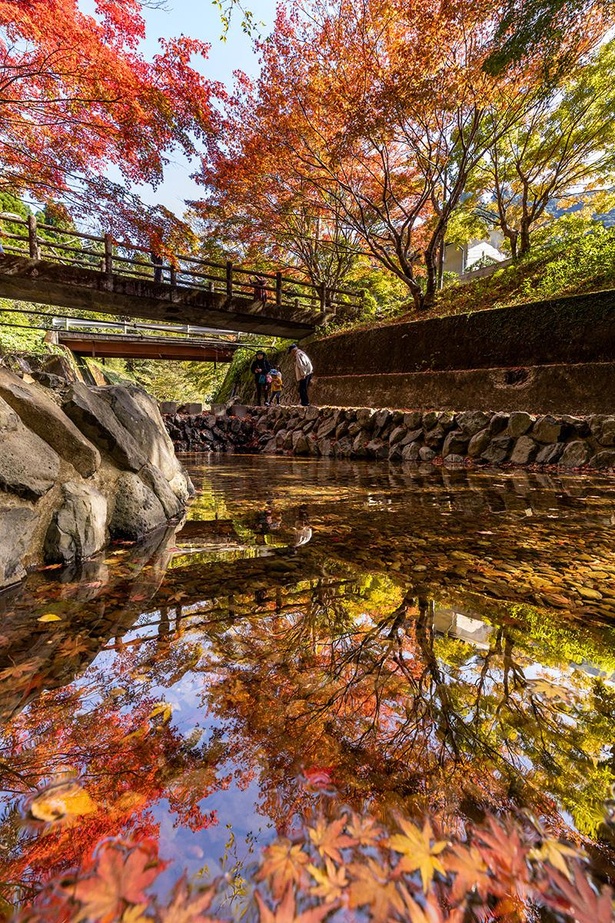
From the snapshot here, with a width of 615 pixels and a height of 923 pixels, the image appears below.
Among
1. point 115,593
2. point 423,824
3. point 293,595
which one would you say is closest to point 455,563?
point 293,595

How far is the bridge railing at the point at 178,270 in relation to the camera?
1139 centimetres

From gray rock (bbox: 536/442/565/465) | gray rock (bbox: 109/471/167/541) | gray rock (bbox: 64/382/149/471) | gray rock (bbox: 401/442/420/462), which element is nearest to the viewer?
gray rock (bbox: 109/471/167/541)

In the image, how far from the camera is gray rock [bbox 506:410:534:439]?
5.82m

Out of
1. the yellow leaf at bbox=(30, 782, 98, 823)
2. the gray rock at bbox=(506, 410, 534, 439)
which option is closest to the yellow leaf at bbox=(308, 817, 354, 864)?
the yellow leaf at bbox=(30, 782, 98, 823)

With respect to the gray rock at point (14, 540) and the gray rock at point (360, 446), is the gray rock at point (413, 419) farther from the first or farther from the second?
the gray rock at point (14, 540)

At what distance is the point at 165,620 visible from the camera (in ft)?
4.84

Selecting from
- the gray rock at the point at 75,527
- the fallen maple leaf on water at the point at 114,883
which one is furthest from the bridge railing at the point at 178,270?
the fallen maple leaf on water at the point at 114,883

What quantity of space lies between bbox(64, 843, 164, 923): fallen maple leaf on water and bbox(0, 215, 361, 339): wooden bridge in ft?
41.3

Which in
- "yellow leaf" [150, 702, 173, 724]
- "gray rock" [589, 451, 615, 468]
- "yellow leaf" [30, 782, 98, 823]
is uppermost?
"gray rock" [589, 451, 615, 468]

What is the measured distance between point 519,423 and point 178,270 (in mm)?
10960

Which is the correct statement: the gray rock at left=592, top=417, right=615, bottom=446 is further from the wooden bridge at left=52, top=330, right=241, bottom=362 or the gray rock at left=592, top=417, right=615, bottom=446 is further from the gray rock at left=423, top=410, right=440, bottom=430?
the wooden bridge at left=52, top=330, right=241, bottom=362

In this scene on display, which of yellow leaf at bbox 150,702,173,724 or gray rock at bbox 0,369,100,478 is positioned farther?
gray rock at bbox 0,369,100,478

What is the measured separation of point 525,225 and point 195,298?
10833mm

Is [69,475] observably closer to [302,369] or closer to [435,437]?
[435,437]
